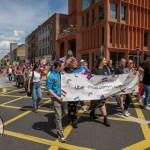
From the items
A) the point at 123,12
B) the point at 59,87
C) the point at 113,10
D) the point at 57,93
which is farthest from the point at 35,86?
the point at 123,12

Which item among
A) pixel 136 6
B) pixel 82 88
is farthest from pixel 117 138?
pixel 136 6

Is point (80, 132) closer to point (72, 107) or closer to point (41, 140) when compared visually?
point (72, 107)

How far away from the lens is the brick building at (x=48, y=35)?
5006 cm

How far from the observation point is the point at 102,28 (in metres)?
33.2

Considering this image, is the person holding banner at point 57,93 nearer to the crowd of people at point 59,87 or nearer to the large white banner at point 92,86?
the crowd of people at point 59,87

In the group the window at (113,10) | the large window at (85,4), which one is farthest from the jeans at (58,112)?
the large window at (85,4)

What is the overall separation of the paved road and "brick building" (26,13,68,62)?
33.7m

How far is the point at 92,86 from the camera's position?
6.28 m

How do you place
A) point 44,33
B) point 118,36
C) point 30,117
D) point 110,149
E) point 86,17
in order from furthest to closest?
point 44,33
point 86,17
point 118,36
point 30,117
point 110,149

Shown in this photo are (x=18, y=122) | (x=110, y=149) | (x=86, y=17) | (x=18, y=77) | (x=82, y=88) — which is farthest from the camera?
(x=86, y=17)

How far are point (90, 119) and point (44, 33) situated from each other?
185ft

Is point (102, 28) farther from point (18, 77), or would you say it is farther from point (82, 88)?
point (82, 88)

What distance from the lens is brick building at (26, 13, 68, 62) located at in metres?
50.1

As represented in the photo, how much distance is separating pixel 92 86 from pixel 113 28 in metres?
27.4
